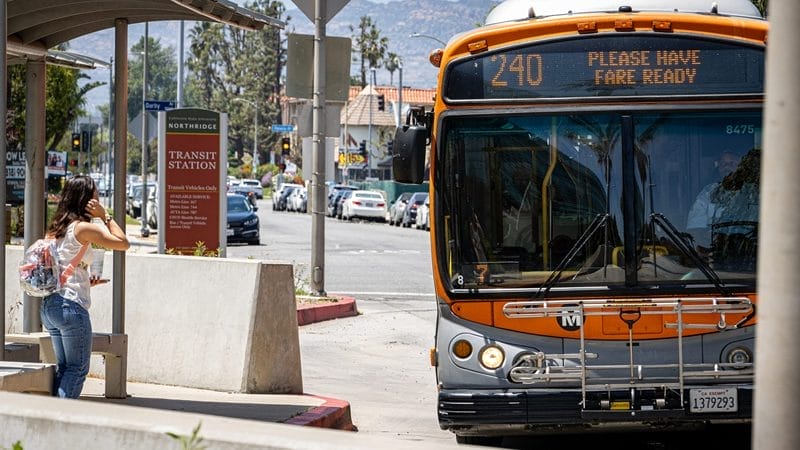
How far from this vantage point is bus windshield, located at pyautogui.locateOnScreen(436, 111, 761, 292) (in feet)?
28.5

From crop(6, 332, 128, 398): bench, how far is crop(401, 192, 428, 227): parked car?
46.2m

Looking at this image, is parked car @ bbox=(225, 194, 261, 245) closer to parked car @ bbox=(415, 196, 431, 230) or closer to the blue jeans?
parked car @ bbox=(415, 196, 431, 230)

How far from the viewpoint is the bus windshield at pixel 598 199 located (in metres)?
8.68

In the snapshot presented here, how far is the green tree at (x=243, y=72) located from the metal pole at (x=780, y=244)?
137 m

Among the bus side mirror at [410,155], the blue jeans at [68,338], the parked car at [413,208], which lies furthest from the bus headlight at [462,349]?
the parked car at [413,208]

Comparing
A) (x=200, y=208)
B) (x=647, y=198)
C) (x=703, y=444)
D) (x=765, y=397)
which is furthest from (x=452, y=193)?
(x=200, y=208)

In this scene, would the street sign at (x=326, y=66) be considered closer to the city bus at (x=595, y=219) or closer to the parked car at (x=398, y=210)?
the city bus at (x=595, y=219)

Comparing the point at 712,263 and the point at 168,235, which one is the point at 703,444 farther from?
the point at 168,235

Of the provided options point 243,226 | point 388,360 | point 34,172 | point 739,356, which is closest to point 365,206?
point 243,226

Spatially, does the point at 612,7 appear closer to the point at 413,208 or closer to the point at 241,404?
the point at 241,404

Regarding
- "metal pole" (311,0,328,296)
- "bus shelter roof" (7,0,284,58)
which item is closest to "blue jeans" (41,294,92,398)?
"bus shelter roof" (7,0,284,58)

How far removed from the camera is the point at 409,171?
8.98m

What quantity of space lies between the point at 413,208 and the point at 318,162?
123 feet

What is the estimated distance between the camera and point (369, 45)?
4968 inches
